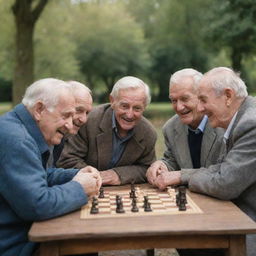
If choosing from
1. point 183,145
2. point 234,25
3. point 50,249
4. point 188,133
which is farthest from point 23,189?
point 234,25

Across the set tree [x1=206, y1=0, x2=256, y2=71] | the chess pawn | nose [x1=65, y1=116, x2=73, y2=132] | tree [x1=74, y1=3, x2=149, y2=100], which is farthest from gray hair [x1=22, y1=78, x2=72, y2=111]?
tree [x1=74, y1=3, x2=149, y2=100]

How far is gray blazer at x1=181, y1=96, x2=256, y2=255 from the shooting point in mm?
3564

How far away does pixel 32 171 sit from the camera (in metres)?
3.12

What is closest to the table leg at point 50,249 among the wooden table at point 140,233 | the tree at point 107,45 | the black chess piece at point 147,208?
the wooden table at point 140,233

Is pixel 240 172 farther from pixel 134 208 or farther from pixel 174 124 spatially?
pixel 174 124

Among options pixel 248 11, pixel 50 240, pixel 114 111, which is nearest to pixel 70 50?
pixel 248 11

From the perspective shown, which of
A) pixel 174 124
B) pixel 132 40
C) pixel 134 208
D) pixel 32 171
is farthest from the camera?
pixel 132 40

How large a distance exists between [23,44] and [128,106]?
13365mm

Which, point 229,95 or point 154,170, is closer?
point 229,95

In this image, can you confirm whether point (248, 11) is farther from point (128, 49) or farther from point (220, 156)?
point (128, 49)

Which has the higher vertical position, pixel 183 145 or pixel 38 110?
pixel 38 110

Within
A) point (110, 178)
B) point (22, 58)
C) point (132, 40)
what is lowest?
point (132, 40)

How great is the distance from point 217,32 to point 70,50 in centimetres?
1342

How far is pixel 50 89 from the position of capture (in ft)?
11.0
